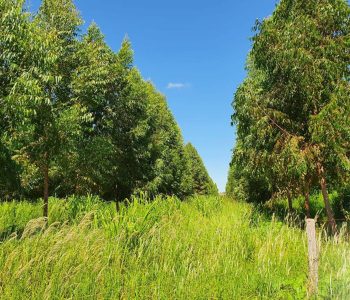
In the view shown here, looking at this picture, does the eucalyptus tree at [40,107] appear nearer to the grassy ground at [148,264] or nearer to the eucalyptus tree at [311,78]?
the grassy ground at [148,264]

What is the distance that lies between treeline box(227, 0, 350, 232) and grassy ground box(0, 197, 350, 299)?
3637mm

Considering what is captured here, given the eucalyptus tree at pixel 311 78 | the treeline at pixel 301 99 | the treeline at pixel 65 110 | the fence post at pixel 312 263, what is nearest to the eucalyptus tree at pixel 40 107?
the treeline at pixel 65 110

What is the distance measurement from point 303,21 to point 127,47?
1216 centimetres

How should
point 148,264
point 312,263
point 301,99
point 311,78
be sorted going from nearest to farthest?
1. point 312,263
2. point 148,264
3. point 311,78
4. point 301,99

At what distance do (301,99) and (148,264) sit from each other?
26.2 feet

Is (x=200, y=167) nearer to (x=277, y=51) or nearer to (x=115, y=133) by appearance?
(x=115, y=133)

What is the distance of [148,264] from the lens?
5855 mm

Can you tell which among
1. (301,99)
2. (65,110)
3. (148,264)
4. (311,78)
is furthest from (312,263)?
(65,110)

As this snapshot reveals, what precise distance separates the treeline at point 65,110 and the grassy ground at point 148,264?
3.82 meters

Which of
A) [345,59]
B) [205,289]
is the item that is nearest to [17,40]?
[205,289]

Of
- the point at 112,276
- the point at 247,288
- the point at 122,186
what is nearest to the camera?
the point at 112,276

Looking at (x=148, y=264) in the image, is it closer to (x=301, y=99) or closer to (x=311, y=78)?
(x=311, y=78)

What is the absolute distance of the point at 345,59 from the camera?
38.1ft

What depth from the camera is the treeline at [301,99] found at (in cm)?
1055
